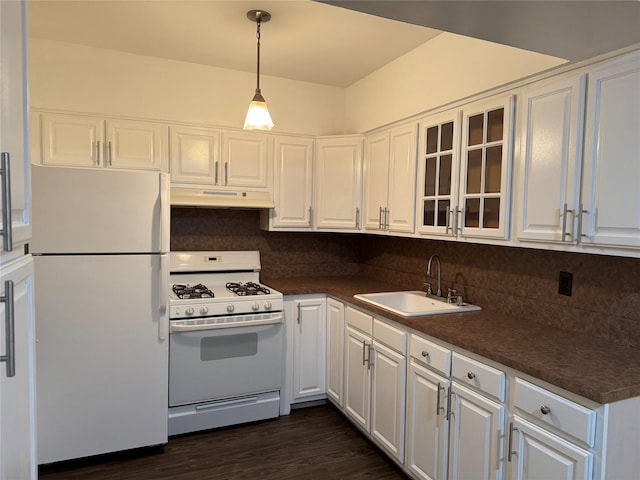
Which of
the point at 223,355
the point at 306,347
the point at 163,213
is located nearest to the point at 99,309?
the point at 163,213

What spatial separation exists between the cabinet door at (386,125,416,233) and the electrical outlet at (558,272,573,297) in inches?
35.6

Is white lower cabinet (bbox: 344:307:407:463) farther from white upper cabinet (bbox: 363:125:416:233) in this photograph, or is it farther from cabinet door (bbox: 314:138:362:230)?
cabinet door (bbox: 314:138:362:230)

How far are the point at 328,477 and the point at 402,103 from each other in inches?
93.7

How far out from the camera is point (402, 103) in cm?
294

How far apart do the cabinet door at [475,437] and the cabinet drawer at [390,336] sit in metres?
0.40

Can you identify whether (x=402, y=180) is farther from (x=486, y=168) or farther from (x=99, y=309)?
(x=99, y=309)

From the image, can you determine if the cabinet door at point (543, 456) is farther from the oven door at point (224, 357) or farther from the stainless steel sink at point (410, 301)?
the oven door at point (224, 357)

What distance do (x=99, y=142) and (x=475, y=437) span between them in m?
2.82

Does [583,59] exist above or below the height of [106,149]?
above

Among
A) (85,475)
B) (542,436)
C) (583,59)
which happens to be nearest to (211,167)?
(85,475)

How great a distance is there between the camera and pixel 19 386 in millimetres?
998

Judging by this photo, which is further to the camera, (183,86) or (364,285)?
(364,285)

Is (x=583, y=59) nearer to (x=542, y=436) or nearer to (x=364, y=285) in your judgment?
(x=542, y=436)

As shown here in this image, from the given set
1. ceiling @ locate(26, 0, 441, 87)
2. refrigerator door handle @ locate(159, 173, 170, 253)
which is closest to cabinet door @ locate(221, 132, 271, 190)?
ceiling @ locate(26, 0, 441, 87)
